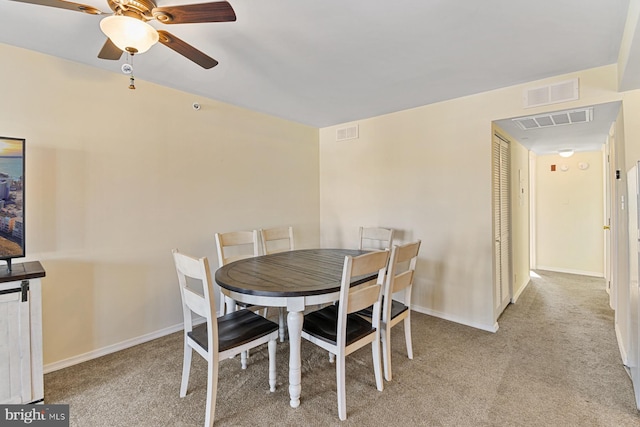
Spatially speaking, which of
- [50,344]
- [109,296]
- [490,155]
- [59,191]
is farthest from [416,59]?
[50,344]

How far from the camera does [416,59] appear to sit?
7.35 feet

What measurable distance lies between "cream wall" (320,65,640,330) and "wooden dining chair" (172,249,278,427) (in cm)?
213

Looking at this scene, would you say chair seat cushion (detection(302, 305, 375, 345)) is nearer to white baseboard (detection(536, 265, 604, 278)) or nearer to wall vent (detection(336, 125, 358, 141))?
wall vent (detection(336, 125, 358, 141))

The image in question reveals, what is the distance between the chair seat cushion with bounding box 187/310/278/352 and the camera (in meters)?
1.71

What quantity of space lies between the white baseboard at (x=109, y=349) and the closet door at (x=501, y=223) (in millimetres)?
3298

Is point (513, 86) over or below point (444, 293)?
over

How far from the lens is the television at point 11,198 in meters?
1.90

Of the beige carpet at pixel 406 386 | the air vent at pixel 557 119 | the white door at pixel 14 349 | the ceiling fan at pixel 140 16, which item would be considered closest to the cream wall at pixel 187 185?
the air vent at pixel 557 119

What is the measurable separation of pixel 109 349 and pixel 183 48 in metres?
2.48

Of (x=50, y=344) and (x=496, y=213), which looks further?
(x=496, y=213)

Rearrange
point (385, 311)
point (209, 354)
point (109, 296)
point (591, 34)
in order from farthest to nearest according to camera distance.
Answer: point (109, 296), point (385, 311), point (591, 34), point (209, 354)

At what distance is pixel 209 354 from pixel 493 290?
8.80ft

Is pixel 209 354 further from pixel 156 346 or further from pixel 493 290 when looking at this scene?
pixel 493 290

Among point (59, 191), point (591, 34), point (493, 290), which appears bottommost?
point (493, 290)
